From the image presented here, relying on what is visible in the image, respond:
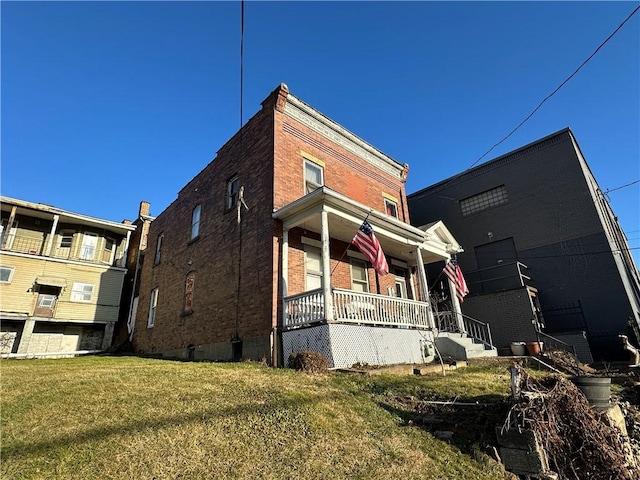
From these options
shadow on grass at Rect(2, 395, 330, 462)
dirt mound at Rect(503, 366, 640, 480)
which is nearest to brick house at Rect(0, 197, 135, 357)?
shadow on grass at Rect(2, 395, 330, 462)

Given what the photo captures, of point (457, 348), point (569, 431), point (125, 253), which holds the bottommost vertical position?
point (569, 431)

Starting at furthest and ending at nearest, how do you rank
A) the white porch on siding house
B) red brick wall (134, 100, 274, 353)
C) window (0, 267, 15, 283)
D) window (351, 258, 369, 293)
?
window (0, 267, 15, 283)
window (351, 258, 369, 293)
red brick wall (134, 100, 274, 353)
the white porch on siding house

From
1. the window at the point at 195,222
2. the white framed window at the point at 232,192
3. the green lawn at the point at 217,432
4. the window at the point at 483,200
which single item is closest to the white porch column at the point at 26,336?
the window at the point at 195,222

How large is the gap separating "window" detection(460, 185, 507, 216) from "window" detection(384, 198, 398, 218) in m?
6.03

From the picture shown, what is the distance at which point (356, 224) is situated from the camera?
35.4 ft

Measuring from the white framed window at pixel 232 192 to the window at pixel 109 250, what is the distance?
1485 centimetres

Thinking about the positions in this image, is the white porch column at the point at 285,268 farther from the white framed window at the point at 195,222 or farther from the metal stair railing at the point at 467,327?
the metal stair railing at the point at 467,327

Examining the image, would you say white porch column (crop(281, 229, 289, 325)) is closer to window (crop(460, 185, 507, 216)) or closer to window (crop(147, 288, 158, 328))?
window (crop(147, 288, 158, 328))

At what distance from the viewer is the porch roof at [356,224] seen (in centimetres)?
969

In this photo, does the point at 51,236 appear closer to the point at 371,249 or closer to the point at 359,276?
the point at 359,276

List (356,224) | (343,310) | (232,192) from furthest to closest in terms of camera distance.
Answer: (232,192) → (356,224) → (343,310)

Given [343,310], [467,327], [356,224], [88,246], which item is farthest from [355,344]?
[88,246]

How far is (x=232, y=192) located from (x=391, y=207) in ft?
23.7

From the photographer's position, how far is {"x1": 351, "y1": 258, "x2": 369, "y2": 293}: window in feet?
41.0
